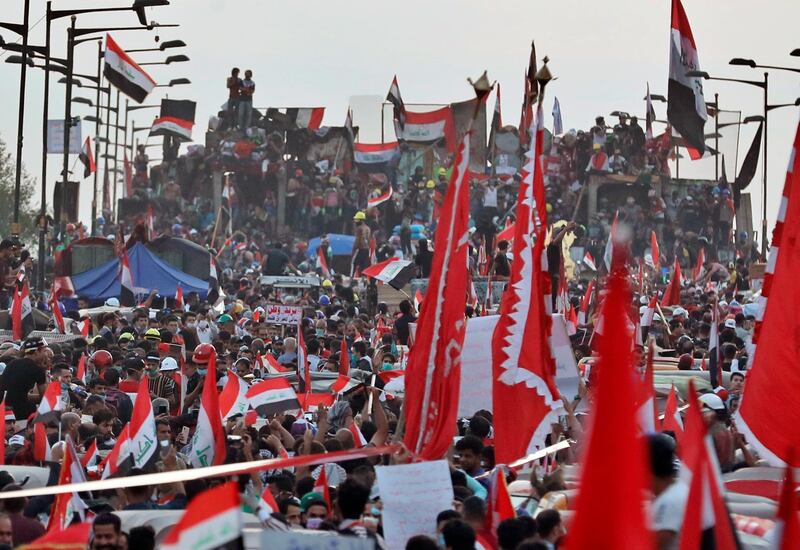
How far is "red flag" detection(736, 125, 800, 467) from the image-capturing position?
9.08 metres

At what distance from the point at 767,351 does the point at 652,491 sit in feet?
9.24

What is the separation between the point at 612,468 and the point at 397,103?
44437 mm

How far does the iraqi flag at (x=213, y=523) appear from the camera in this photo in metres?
4.64

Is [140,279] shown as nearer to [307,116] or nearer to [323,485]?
[307,116]

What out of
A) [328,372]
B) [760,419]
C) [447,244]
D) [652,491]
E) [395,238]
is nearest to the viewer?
[652,491]

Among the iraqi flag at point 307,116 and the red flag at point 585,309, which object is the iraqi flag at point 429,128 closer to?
the iraqi flag at point 307,116

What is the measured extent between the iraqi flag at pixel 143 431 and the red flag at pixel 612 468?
6.63m

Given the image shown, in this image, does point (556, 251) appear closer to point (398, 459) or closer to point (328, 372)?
point (328, 372)

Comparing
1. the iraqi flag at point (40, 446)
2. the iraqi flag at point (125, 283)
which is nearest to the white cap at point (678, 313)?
the iraqi flag at point (125, 283)

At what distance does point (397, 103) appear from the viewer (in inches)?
1925

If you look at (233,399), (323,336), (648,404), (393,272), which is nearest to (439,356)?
(648,404)

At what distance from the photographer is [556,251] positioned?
18.5 m

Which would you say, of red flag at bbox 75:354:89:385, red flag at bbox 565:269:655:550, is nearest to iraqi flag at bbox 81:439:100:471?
red flag at bbox 75:354:89:385

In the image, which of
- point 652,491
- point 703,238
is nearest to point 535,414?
point 652,491
